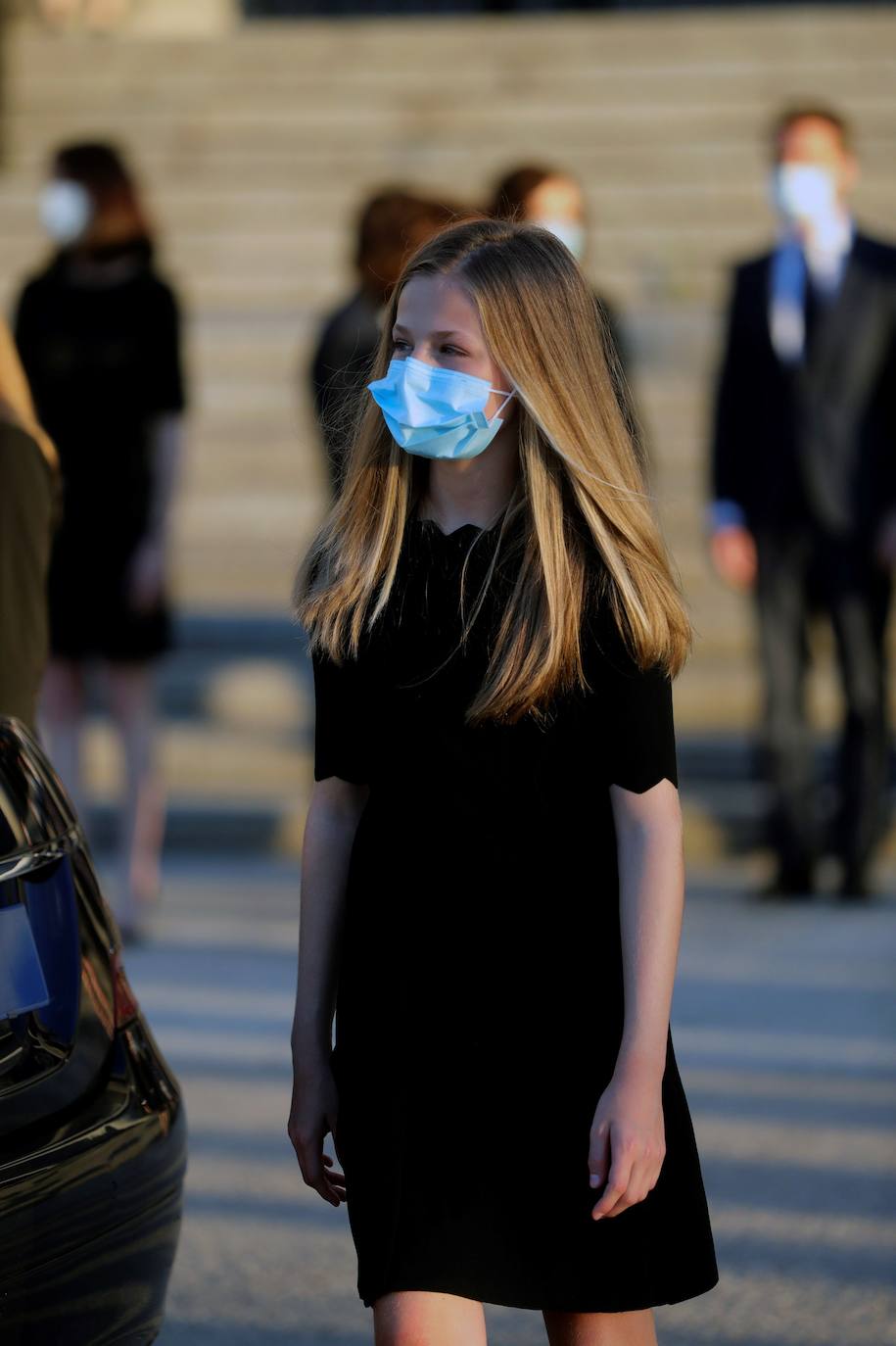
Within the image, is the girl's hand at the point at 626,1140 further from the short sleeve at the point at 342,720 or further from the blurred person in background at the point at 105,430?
the blurred person in background at the point at 105,430

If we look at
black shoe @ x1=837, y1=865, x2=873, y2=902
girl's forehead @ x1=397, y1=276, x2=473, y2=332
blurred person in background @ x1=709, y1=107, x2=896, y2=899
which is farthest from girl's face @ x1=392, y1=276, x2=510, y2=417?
black shoe @ x1=837, y1=865, x2=873, y2=902

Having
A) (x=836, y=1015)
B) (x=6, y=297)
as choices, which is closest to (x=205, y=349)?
(x=6, y=297)

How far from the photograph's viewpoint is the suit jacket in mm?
6980

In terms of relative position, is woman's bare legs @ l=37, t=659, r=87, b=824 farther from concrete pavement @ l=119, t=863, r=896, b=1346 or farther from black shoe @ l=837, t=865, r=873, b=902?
black shoe @ l=837, t=865, r=873, b=902

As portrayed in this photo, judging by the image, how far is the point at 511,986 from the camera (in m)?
2.52

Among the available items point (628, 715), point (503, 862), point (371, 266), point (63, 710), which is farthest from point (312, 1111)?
point (63, 710)

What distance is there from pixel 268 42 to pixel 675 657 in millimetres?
13378

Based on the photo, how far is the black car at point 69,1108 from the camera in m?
2.61

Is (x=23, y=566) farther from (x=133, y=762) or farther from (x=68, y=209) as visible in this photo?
(x=68, y=209)

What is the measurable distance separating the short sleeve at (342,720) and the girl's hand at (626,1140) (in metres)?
0.48

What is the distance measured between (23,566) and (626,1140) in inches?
60.7

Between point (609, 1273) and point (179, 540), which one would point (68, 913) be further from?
point (179, 540)

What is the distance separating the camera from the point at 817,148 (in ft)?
22.8

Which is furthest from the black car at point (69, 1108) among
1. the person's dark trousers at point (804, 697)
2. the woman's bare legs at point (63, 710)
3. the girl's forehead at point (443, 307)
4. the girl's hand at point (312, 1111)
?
the person's dark trousers at point (804, 697)
